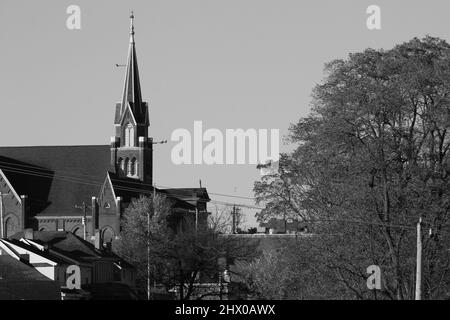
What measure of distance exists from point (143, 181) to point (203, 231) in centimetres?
6445

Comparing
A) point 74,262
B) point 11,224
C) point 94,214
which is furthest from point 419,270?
point 11,224

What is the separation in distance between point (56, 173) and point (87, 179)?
396cm

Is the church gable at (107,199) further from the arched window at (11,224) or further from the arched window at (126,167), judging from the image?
the arched window at (11,224)

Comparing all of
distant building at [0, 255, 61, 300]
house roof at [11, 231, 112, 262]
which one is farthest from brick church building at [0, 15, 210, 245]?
distant building at [0, 255, 61, 300]

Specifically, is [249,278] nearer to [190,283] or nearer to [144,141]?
[190,283]

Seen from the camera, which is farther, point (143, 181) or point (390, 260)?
point (143, 181)

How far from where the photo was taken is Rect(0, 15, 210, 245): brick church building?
149875 mm

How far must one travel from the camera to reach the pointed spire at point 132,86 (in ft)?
513

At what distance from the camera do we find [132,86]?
515 ft

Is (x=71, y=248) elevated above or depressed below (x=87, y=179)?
below

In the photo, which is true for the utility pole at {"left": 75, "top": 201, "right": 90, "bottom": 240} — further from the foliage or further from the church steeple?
the foliage

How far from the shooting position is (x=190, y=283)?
3191 inches

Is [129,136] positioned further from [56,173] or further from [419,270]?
[419,270]
